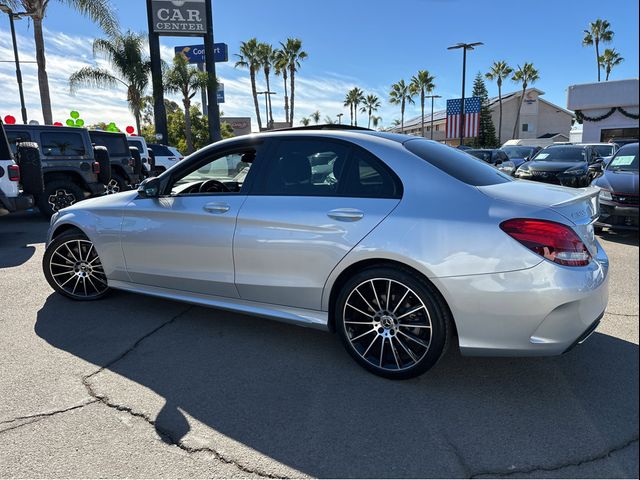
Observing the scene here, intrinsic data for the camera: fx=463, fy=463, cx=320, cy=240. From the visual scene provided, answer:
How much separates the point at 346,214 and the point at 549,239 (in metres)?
1.20

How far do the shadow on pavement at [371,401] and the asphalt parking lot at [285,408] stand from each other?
0.01 m

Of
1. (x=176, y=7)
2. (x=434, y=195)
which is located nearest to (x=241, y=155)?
(x=434, y=195)

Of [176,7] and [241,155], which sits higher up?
[176,7]

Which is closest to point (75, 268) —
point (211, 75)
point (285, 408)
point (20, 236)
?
point (285, 408)

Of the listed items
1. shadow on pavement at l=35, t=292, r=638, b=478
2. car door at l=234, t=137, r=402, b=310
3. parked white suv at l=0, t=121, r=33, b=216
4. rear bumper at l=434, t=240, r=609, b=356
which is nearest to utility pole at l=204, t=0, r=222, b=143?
parked white suv at l=0, t=121, r=33, b=216

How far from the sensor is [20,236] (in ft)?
27.9

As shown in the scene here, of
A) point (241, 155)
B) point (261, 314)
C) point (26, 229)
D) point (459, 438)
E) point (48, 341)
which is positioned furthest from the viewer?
point (26, 229)

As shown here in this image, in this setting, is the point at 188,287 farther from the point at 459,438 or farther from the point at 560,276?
the point at 560,276

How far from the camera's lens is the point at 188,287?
3.85m

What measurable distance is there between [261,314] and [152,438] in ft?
3.93

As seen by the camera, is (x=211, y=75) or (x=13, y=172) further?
(x=211, y=75)

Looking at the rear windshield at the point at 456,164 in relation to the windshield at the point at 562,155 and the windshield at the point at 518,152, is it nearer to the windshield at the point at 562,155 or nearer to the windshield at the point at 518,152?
the windshield at the point at 562,155

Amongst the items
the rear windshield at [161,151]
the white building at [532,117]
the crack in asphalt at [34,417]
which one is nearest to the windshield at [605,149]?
the rear windshield at [161,151]

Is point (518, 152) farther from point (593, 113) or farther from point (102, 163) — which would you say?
point (102, 163)
